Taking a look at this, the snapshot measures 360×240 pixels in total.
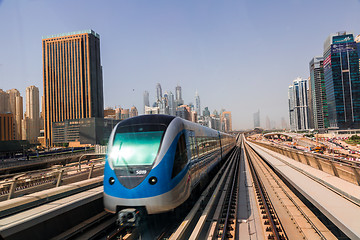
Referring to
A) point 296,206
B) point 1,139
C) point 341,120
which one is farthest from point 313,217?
point 341,120

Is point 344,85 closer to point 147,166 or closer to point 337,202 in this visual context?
point 337,202

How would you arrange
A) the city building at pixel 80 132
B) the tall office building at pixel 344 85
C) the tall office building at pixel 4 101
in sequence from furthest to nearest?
the tall office building at pixel 344 85 → the city building at pixel 80 132 → the tall office building at pixel 4 101

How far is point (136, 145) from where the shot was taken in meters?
6.71

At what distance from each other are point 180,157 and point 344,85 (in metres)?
133

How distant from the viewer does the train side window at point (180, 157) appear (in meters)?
6.67

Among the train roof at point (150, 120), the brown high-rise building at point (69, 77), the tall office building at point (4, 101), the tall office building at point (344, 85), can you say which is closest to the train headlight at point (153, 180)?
the train roof at point (150, 120)

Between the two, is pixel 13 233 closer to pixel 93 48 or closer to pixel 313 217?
pixel 313 217

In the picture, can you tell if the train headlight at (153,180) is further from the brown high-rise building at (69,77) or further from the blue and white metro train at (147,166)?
the brown high-rise building at (69,77)

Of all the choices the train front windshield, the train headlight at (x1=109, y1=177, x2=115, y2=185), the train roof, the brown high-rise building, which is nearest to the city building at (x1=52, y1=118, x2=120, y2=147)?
the brown high-rise building

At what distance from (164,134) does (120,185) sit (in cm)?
177

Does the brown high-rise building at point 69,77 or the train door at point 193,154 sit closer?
the train door at point 193,154

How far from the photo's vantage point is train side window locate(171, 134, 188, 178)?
6670 millimetres

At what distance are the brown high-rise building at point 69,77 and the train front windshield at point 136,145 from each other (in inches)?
4826

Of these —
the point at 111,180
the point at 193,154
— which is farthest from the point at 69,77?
the point at 111,180
